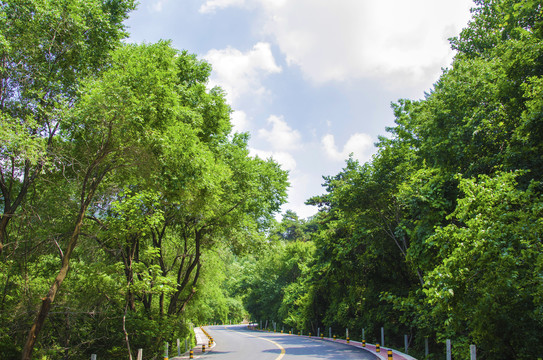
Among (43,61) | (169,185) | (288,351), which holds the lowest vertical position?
(288,351)

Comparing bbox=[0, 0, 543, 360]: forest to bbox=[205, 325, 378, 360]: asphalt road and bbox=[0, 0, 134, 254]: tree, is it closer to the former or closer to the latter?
bbox=[0, 0, 134, 254]: tree

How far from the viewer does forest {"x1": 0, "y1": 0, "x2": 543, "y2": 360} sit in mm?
8531

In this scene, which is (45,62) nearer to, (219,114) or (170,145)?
(170,145)

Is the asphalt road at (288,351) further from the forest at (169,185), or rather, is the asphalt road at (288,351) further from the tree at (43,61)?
the tree at (43,61)

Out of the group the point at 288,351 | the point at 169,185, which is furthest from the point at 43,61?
the point at 288,351

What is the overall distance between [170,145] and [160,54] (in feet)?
11.2

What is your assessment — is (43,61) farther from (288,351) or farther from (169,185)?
(288,351)

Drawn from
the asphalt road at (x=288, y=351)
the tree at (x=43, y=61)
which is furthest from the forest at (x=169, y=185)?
the asphalt road at (x=288, y=351)

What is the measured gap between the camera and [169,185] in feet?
35.2

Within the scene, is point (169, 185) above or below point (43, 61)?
below

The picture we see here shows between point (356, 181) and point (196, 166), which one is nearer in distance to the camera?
point (196, 166)

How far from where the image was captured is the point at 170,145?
9.99 metres

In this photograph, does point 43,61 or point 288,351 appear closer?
point 43,61

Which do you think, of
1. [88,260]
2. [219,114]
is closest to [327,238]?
[219,114]
